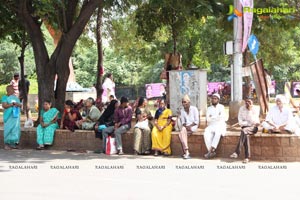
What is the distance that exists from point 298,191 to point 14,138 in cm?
835

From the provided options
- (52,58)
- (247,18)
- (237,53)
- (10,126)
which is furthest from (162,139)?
(52,58)

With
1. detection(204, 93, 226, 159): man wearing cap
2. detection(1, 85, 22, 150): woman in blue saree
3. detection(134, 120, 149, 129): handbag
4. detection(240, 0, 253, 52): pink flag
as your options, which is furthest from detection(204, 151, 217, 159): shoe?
detection(1, 85, 22, 150): woman in blue saree

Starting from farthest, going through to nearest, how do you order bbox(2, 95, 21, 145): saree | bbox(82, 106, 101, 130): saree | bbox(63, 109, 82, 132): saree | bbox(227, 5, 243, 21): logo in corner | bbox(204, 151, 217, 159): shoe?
bbox(2, 95, 21, 145): saree, bbox(63, 109, 82, 132): saree, bbox(82, 106, 101, 130): saree, bbox(227, 5, 243, 21): logo in corner, bbox(204, 151, 217, 159): shoe

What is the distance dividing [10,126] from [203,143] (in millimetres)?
5377

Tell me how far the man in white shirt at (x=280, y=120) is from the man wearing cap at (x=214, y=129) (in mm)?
981

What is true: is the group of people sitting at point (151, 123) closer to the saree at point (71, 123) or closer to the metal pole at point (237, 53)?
the saree at point (71, 123)

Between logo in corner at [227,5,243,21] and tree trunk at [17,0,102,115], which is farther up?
logo in corner at [227,5,243,21]

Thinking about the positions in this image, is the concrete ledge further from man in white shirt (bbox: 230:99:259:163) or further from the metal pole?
the metal pole

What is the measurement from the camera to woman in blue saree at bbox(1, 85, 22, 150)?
13.6m

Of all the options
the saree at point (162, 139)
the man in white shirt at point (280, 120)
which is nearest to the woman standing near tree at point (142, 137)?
the saree at point (162, 139)

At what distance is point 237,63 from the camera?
42.9 ft

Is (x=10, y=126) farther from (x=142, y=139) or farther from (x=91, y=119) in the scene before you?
(x=142, y=139)

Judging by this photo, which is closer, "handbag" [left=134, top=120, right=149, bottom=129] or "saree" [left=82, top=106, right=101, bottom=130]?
"handbag" [left=134, top=120, right=149, bottom=129]

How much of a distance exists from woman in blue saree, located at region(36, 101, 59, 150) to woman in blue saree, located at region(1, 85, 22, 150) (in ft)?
2.44
